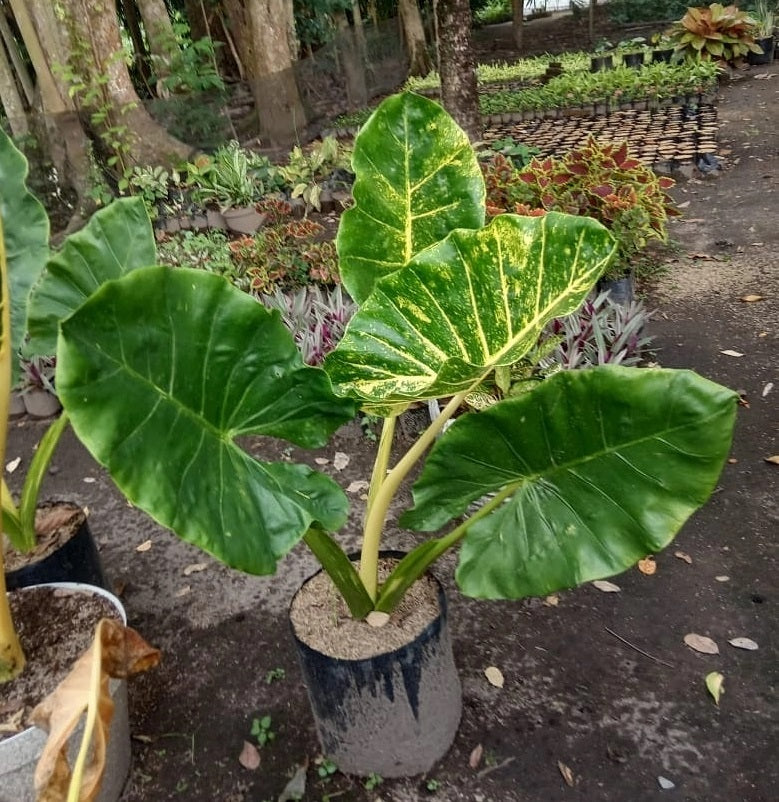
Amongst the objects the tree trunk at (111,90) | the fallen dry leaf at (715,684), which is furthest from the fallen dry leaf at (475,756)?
the tree trunk at (111,90)

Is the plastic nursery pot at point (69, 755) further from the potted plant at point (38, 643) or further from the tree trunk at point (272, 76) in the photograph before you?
the tree trunk at point (272, 76)

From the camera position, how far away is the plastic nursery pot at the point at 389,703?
148 centimetres

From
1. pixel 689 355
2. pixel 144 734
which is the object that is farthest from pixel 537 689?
pixel 689 355

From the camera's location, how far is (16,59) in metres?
8.68

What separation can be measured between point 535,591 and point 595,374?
0.39 meters

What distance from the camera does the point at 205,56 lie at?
1052cm

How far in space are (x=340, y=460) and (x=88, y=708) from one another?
190 centimetres

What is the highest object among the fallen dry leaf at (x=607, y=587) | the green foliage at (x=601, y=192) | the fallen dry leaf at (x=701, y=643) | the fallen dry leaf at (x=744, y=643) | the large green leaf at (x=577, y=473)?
the large green leaf at (x=577, y=473)

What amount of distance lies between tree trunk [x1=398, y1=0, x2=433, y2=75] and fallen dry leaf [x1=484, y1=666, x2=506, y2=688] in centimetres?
1346

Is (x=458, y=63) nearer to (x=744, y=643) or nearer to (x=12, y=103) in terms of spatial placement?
(x=744, y=643)

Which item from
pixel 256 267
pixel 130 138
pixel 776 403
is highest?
pixel 130 138

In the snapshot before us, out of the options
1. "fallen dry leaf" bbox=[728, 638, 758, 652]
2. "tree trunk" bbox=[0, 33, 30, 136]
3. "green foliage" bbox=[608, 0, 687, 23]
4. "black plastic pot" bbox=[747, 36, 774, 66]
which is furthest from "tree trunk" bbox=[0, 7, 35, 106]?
"green foliage" bbox=[608, 0, 687, 23]

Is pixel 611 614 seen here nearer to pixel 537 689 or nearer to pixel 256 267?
pixel 537 689

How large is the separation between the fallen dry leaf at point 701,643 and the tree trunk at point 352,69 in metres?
10.4
